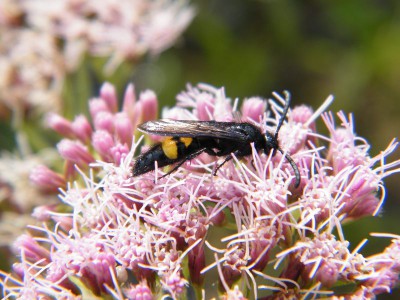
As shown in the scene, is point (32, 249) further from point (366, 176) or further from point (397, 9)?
point (397, 9)

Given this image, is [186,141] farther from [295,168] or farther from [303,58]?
[303,58]

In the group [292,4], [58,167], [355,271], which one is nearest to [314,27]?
[292,4]

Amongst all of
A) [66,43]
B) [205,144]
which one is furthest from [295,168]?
[66,43]

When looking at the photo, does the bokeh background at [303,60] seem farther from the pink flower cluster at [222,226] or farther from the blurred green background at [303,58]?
the pink flower cluster at [222,226]

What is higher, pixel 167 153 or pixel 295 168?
pixel 167 153

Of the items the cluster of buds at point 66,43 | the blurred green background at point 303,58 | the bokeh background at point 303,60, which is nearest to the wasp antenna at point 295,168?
the cluster of buds at point 66,43

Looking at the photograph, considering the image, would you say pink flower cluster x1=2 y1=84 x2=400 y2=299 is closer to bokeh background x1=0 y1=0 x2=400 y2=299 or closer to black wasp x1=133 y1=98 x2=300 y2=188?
black wasp x1=133 y1=98 x2=300 y2=188

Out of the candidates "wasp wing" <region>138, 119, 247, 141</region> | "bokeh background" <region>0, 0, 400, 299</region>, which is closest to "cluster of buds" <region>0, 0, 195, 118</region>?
"bokeh background" <region>0, 0, 400, 299</region>
